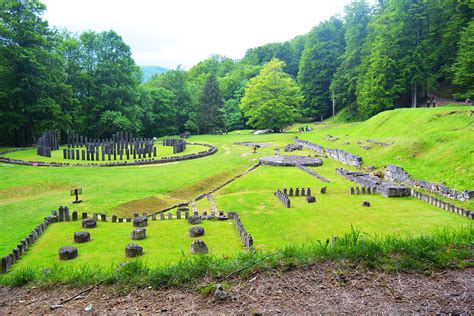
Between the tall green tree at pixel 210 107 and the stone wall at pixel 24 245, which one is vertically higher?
the tall green tree at pixel 210 107

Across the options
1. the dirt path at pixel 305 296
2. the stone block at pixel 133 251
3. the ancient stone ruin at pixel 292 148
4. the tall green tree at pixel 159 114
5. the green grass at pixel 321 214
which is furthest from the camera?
the tall green tree at pixel 159 114

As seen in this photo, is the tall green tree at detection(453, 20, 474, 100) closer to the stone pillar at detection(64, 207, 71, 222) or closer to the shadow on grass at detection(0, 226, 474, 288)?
the shadow on grass at detection(0, 226, 474, 288)

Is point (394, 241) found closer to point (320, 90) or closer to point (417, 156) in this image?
point (417, 156)

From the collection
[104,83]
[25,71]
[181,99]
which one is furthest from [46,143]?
[181,99]

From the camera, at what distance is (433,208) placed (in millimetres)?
16328

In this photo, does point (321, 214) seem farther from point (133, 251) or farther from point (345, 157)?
point (345, 157)

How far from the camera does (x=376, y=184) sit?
20469 millimetres

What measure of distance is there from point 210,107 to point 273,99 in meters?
13.9

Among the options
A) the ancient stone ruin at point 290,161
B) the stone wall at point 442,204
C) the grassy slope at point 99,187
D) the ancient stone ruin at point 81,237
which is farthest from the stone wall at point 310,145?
the ancient stone ruin at point 81,237

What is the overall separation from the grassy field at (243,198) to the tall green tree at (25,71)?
8313 millimetres

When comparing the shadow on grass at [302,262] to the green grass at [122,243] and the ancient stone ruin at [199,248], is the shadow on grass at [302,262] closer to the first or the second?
the green grass at [122,243]

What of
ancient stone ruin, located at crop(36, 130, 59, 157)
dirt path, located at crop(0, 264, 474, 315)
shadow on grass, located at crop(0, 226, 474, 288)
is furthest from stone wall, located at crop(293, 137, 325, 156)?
dirt path, located at crop(0, 264, 474, 315)

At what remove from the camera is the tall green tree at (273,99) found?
2071 inches

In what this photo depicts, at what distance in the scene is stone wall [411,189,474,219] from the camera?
48.0 ft
